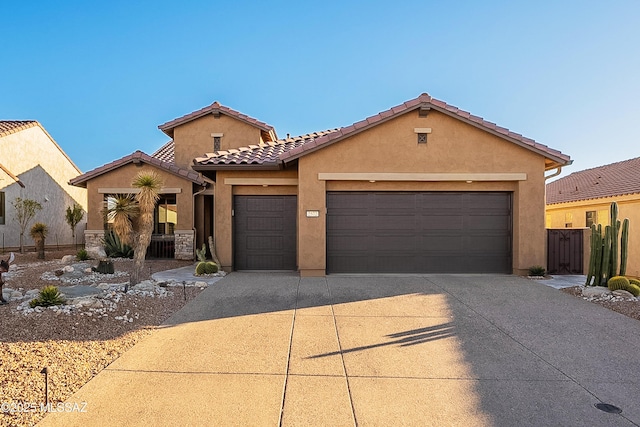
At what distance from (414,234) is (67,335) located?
28.2 feet

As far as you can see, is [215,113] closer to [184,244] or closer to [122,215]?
[184,244]

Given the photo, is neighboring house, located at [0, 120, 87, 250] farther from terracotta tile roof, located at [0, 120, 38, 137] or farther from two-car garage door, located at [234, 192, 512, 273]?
two-car garage door, located at [234, 192, 512, 273]

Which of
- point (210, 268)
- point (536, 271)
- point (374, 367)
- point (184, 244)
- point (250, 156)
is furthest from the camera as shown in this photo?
point (184, 244)

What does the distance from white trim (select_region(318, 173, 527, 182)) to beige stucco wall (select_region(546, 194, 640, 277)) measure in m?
3.47

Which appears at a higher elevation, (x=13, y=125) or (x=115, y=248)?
(x=13, y=125)

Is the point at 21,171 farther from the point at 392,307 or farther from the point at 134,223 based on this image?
the point at 392,307

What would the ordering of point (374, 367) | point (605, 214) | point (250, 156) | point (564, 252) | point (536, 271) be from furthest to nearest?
point (605, 214) → point (250, 156) → point (564, 252) → point (536, 271) → point (374, 367)

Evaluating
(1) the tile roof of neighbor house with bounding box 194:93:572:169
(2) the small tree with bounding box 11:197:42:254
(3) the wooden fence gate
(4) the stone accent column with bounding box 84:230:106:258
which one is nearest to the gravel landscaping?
(1) the tile roof of neighbor house with bounding box 194:93:572:169

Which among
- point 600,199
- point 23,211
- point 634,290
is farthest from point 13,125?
point 600,199

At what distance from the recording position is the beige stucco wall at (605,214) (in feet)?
46.9

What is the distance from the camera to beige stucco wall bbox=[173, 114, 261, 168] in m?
16.9

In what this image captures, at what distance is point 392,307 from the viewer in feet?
23.7

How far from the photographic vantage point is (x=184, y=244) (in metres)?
15.0

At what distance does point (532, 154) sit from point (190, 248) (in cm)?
1259
